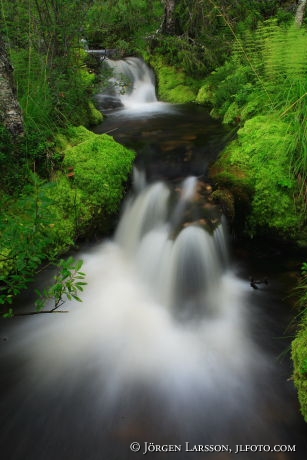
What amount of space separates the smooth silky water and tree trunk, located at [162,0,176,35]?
7114 millimetres

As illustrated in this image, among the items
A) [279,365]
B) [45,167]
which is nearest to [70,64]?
[45,167]

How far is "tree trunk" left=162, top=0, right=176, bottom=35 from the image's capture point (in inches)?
370

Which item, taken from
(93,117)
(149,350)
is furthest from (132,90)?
(149,350)

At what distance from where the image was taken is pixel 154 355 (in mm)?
3057

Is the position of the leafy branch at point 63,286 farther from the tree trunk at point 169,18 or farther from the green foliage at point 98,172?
the tree trunk at point 169,18

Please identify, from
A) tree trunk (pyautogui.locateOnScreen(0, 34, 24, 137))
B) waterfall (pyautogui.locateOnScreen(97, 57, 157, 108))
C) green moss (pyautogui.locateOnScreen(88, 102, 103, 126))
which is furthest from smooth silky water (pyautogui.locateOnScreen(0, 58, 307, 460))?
waterfall (pyautogui.locateOnScreen(97, 57, 157, 108))

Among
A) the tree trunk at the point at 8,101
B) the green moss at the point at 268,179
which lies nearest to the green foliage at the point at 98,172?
the tree trunk at the point at 8,101

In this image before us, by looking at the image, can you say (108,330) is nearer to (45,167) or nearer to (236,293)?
(236,293)

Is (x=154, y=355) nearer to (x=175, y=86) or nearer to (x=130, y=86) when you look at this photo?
(x=130, y=86)

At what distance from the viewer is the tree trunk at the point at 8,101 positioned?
3389 millimetres

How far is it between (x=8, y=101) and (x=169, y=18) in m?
8.06

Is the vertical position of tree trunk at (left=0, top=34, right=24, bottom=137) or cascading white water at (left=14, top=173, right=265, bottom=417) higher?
tree trunk at (left=0, top=34, right=24, bottom=137)

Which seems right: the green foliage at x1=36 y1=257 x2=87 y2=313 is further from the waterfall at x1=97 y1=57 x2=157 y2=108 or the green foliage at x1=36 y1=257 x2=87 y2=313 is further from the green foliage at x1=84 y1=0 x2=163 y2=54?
the green foliage at x1=84 y1=0 x2=163 y2=54

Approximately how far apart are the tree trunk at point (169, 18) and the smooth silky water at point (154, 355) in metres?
7.11
